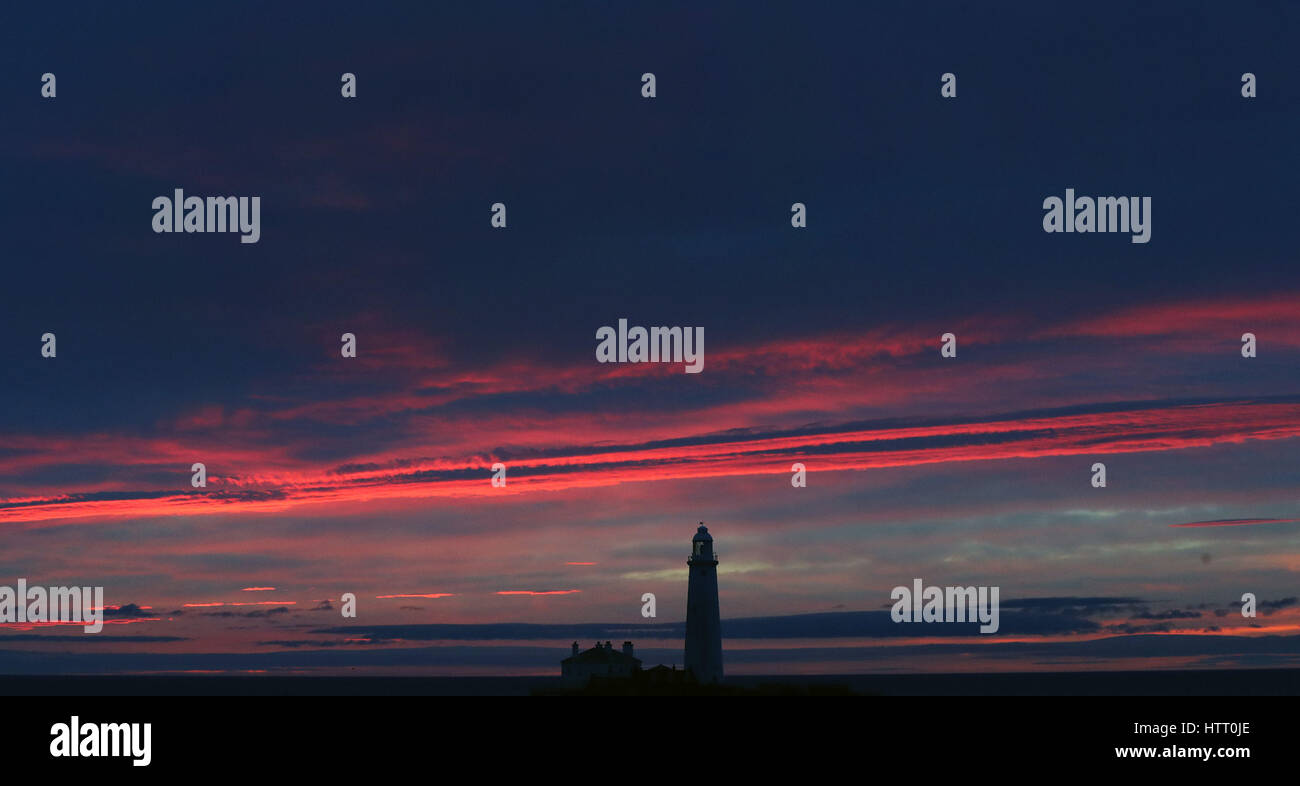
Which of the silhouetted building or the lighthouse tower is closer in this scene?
the lighthouse tower

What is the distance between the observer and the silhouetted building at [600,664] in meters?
112

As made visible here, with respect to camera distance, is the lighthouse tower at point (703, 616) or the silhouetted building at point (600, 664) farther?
the silhouetted building at point (600, 664)

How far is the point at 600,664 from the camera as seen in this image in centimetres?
11350

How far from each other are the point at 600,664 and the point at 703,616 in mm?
18015

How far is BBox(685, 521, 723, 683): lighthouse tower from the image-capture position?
98.1 meters

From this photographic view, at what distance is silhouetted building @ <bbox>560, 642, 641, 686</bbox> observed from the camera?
112000mm

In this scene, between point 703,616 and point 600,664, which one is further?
point 600,664

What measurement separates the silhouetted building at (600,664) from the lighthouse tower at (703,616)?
12.8 m

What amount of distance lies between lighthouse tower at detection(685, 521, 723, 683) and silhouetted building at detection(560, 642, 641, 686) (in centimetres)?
1284
